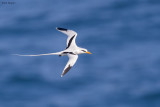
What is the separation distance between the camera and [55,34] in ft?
133

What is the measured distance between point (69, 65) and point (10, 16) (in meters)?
16.5

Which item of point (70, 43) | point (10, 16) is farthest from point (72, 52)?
point (10, 16)

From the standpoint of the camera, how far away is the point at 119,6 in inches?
1779

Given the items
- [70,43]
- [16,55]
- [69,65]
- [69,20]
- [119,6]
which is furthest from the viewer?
[119,6]

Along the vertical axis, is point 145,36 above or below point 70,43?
above

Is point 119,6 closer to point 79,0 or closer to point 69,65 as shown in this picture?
point 79,0

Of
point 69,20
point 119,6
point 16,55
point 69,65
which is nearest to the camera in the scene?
point 69,65

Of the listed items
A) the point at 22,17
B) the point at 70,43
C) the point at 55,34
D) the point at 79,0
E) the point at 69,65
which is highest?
the point at 79,0

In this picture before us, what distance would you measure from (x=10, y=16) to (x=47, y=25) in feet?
12.4

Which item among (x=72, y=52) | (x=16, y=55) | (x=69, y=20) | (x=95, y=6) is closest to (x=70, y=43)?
(x=72, y=52)

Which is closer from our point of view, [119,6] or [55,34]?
[55,34]

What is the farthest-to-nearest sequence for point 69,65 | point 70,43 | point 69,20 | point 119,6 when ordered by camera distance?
point 119,6 → point 69,20 → point 70,43 → point 69,65

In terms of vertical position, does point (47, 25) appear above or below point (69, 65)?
above

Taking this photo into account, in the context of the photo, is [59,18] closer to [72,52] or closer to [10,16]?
[10,16]
